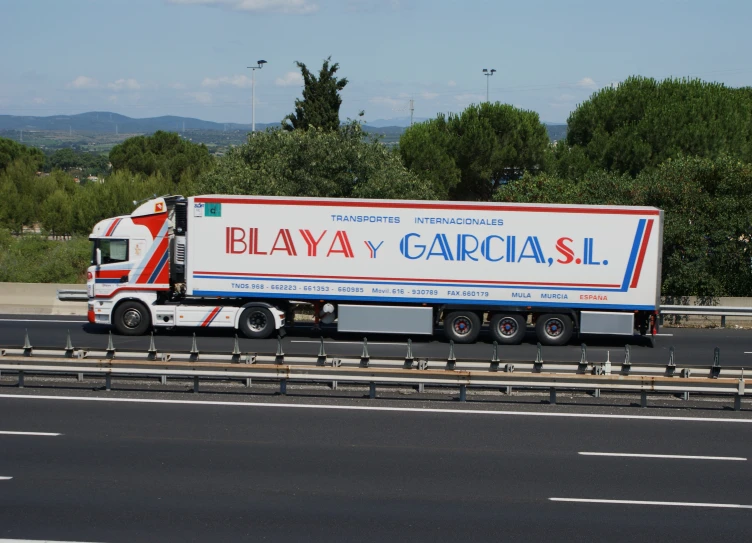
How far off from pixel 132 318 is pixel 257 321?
3078 millimetres

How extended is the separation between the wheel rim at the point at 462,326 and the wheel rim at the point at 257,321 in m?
4.53

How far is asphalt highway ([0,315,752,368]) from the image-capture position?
19.0 metres

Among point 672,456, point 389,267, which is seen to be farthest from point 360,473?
point 389,267

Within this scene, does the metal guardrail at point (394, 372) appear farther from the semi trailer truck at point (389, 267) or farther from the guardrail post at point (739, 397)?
the semi trailer truck at point (389, 267)

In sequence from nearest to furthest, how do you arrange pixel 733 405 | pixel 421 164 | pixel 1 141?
pixel 733 405, pixel 421 164, pixel 1 141

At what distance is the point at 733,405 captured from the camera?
46.4ft

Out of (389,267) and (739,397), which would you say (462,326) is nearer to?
(389,267)

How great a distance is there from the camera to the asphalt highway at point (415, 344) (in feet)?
62.3

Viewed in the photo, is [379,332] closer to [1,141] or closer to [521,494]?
[521,494]

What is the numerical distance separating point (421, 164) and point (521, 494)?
1690 inches

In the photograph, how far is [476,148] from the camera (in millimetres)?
52938

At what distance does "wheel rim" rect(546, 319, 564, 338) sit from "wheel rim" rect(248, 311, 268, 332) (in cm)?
672

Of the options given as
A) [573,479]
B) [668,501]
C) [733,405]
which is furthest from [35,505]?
[733,405]

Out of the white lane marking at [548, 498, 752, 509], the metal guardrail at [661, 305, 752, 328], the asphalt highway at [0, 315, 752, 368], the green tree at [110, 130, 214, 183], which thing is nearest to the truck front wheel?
the asphalt highway at [0, 315, 752, 368]
